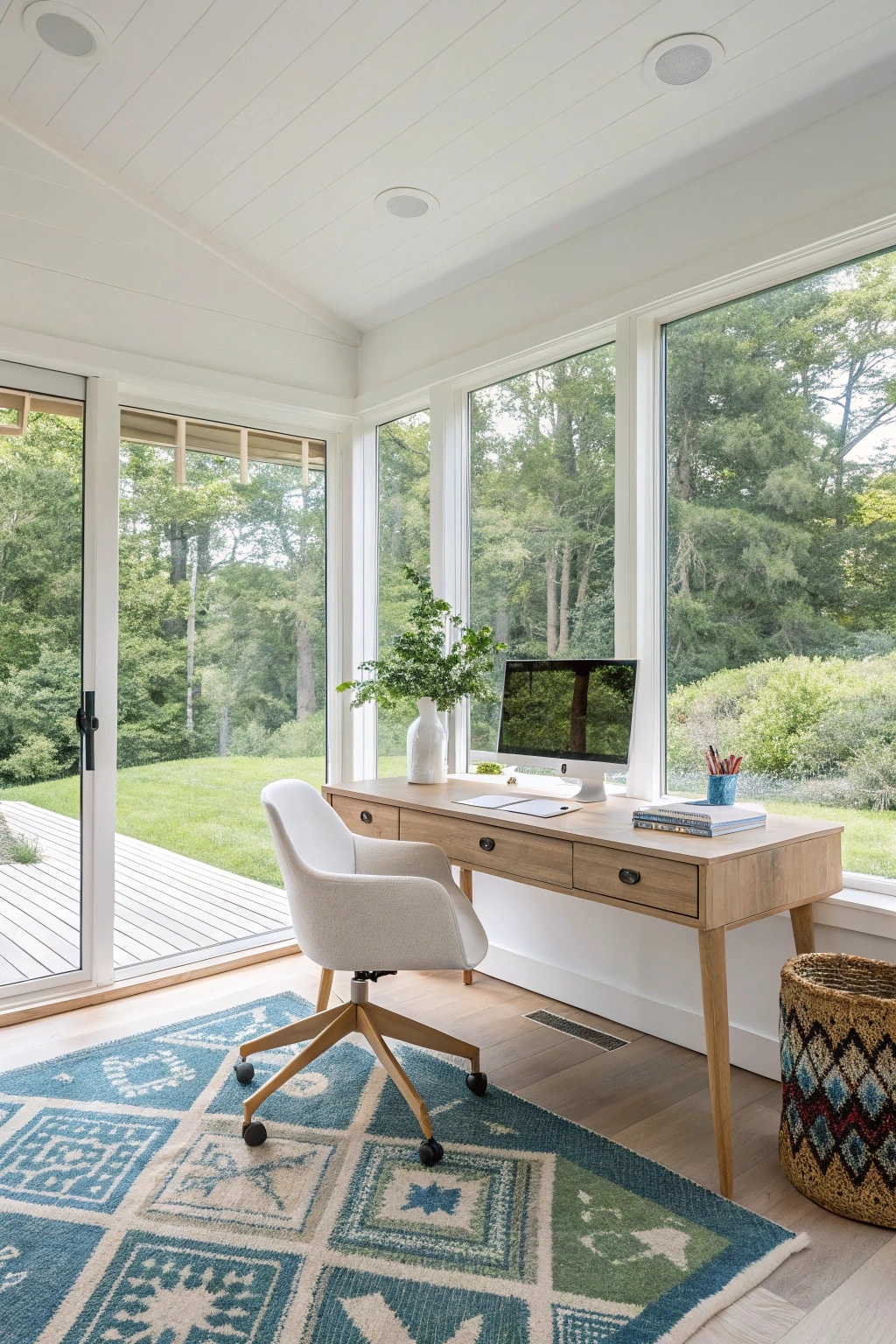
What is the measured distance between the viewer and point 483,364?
130 inches

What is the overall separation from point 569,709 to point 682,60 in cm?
176

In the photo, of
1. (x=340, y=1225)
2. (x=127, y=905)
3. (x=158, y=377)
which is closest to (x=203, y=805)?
(x=127, y=905)

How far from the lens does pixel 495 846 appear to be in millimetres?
2447

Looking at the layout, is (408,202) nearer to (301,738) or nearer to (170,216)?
(170,216)

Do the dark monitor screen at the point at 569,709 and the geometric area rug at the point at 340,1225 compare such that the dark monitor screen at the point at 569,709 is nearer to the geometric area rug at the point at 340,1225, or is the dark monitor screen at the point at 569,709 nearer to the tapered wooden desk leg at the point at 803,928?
the tapered wooden desk leg at the point at 803,928

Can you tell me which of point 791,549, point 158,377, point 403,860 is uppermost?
point 158,377

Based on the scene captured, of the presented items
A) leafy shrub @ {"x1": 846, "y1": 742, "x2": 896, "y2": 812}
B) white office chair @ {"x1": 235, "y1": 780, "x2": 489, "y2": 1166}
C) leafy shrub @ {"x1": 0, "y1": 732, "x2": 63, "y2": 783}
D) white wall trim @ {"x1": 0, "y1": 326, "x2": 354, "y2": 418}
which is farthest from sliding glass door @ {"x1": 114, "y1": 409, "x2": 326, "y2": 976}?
leafy shrub @ {"x1": 846, "y1": 742, "x2": 896, "y2": 812}

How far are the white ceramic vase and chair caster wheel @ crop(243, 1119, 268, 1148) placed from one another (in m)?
1.27

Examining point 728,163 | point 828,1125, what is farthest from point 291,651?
point 828,1125

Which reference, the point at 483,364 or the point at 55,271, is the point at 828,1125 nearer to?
the point at 483,364

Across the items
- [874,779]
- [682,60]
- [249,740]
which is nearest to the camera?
[682,60]

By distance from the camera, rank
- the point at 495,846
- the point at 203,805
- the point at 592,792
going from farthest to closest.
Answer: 1. the point at 203,805
2. the point at 592,792
3. the point at 495,846

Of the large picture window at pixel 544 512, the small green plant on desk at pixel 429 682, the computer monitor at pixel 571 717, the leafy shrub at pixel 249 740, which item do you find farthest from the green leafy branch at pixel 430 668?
the leafy shrub at pixel 249 740

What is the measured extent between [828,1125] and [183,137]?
10.7ft
